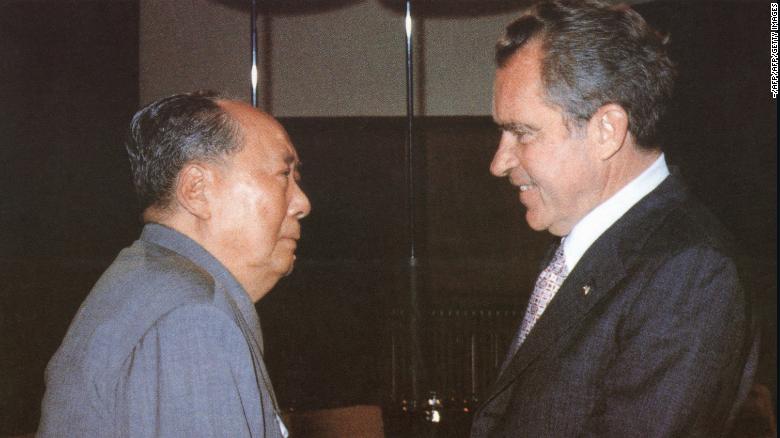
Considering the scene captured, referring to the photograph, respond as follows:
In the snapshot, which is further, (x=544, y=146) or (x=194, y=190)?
(x=544, y=146)

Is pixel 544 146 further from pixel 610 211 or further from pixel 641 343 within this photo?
pixel 641 343

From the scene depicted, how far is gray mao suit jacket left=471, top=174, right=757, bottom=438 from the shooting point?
0.96 meters

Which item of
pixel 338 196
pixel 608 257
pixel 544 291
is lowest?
pixel 338 196

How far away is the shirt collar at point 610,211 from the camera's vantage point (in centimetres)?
121

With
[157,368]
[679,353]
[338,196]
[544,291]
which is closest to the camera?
[157,368]

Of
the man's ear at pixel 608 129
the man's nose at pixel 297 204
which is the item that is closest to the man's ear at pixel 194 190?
the man's nose at pixel 297 204

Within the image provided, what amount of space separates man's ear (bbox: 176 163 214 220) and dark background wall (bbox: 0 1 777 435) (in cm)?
186

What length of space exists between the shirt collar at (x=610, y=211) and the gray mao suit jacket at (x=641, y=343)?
1.3 inches

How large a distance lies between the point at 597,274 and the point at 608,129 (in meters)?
0.26

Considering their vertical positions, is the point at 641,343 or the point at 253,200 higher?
the point at 253,200

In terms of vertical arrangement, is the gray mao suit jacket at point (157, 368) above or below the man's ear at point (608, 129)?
below

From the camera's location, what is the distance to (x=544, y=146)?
1.23 metres

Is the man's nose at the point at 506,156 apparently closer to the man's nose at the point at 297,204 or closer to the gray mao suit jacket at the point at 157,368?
the man's nose at the point at 297,204

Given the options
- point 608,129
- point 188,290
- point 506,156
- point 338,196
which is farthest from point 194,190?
point 338,196
